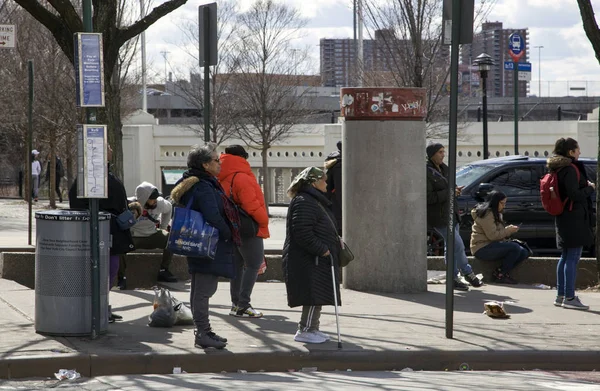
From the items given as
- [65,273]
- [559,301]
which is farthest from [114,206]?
[559,301]

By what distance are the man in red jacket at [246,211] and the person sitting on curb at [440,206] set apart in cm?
292

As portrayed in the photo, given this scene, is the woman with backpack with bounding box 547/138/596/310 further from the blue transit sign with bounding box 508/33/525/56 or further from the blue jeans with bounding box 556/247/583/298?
the blue transit sign with bounding box 508/33/525/56

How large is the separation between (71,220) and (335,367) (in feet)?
8.41

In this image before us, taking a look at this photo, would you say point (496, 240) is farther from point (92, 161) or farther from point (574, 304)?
point (92, 161)

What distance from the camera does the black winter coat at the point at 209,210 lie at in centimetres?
850

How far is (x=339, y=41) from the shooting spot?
123m

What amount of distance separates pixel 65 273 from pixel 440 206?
532 centimetres

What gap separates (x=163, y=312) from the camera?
949 cm

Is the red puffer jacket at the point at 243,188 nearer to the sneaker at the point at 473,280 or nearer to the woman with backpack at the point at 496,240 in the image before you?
the sneaker at the point at 473,280

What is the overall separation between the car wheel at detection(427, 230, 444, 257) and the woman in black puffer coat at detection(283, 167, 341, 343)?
6.65 m

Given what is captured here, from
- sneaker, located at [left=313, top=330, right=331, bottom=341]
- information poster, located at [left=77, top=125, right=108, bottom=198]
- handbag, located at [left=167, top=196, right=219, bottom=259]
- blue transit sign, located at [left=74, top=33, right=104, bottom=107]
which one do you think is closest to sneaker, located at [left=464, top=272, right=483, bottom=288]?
sneaker, located at [left=313, top=330, right=331, bottom=341]

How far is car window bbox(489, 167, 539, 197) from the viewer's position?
53.3 feet

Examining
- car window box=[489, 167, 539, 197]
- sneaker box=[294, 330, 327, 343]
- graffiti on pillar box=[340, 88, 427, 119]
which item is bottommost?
sneaker box=[294, 330, 327, 343]

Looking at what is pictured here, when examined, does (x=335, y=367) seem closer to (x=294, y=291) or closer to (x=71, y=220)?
(x=294, y=291)
